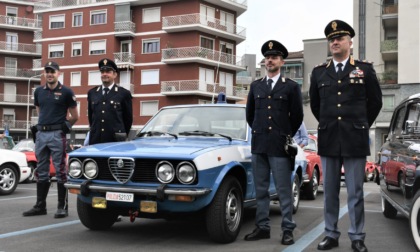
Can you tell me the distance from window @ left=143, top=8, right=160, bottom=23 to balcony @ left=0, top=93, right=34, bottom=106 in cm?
2079

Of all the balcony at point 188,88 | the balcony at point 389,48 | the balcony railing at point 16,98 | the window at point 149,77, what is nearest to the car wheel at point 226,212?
the balcony at point 389,48

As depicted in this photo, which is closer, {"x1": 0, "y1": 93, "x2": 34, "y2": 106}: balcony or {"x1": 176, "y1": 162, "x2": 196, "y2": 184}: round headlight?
{"x1": 176, "y1": 162, "x2": 196, "y2": 184}: round headlight

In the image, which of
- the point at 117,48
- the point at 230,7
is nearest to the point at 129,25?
the point at 117,48

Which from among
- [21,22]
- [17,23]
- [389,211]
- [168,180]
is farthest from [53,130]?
[21,22]

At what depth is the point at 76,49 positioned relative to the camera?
166 ft

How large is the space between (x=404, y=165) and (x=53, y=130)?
480cm

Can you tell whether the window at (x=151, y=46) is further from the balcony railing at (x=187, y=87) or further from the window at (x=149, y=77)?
the balcony railing at (x=187, y=87)

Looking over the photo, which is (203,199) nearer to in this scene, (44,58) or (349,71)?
(349,71)

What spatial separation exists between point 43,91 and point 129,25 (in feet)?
139

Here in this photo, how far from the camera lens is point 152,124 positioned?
6.86 meters

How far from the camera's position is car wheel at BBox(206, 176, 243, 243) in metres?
5.16

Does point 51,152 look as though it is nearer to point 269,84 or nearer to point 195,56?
point 269,84

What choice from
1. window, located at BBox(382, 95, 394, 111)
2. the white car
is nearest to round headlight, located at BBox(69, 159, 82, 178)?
the white car

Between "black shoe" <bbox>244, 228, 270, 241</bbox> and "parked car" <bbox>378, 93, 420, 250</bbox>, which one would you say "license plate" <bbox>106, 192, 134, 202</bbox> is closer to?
"black shoe" <bbox>244, 228, 270, 241</bbox>
